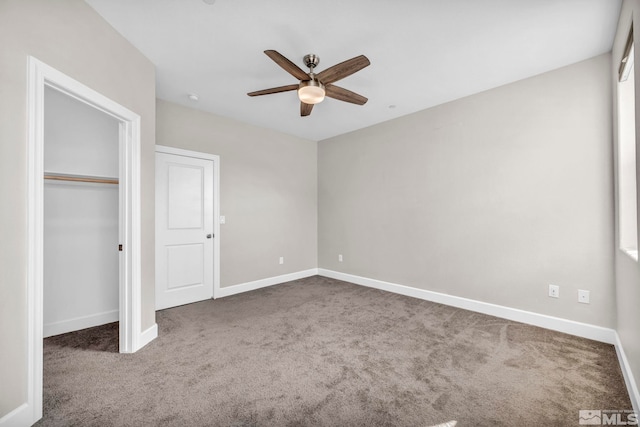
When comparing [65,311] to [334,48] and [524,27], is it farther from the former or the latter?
[524,27]

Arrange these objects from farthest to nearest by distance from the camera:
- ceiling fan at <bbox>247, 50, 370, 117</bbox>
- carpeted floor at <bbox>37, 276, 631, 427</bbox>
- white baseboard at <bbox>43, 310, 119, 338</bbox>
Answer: white baseboard at <bbox>43, 310, 119, 338</bbox>, ceiling fan at <bbox>247, 50, 370, 117</bbox>, carpeted floor at <bbox>37, 276, 631, 427</bbox>

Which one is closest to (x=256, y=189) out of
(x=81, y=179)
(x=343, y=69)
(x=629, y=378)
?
(x=81, y=179)

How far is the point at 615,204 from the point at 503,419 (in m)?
2.21

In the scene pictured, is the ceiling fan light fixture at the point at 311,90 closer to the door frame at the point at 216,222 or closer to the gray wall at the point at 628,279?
the gray wall at the point at 628,279

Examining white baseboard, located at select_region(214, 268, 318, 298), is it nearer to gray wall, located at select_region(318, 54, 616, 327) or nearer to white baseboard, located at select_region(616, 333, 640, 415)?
gray wall, located at select_region(318, 54, 616, 327)

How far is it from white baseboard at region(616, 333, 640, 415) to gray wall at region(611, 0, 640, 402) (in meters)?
0.06

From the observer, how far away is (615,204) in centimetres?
236

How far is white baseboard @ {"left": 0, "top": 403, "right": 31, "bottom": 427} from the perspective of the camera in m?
1.34

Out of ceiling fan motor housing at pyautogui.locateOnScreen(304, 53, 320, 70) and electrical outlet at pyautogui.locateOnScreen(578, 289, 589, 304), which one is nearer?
Result: ceiling fan motor housing at pyautogui.locateOnScreen(304, 53, 320, 70)

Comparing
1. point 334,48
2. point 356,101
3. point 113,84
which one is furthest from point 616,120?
point 113,84

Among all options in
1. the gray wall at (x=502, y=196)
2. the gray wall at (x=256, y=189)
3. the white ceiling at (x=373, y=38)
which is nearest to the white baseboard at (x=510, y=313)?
the gray wall at (x=502, y=196)

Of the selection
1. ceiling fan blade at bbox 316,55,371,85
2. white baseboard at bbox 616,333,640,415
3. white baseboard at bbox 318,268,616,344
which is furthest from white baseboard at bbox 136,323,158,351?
white baseboard at bbox 616,333,640,415

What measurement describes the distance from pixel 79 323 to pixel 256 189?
270cm

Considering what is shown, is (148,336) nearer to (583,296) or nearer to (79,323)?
(79,323)
